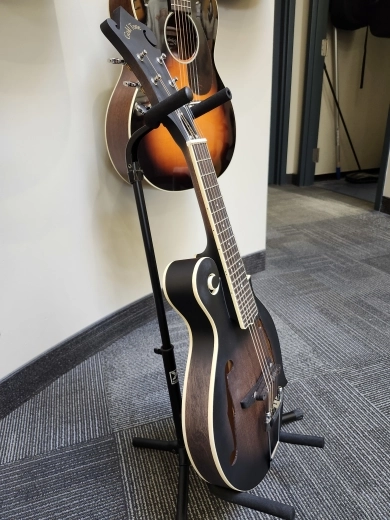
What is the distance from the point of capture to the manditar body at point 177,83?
92 centimetres

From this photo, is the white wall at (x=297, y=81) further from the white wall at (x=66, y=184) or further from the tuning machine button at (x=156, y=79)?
the tuning machine button at (x=156, y=79)

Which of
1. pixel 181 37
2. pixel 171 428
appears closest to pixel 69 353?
pixel 171 428

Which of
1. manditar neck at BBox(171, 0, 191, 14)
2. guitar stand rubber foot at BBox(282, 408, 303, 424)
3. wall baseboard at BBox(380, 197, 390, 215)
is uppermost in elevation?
manditar neck at BBox(171, 0, 191, 14)

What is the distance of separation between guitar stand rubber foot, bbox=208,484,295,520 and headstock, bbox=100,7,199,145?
66 centimetres

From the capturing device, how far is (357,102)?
3.45m

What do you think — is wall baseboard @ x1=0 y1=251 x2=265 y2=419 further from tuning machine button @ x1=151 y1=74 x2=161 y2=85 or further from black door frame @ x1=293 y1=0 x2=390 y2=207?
black door frame @ x1=293 y1=0 x2=390 y2=207

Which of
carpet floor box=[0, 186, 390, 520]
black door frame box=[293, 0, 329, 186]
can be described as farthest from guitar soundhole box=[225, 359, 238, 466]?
black door frame box=[293, 0, 329, 186]

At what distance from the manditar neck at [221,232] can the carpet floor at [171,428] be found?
1.43 feet

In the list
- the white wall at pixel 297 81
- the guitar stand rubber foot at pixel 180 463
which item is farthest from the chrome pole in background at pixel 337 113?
the guitar stand rubber foot at pixel 180 463

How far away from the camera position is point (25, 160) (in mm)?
974

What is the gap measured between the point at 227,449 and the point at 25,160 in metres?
0.85

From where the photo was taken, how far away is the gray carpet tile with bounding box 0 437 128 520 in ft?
2.57

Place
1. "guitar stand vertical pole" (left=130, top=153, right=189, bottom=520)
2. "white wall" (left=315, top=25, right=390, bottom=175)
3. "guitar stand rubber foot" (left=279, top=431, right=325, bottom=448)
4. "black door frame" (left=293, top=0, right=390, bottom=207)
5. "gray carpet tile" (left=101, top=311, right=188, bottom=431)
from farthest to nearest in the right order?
"white wall" (left=315, top=25, right=390, bottom=175) < "black door frame" (left=293, top=0, right=390, bottom=207) < "gray carpet tile" (left=101, top=311, right=188, bottom=431) < "guitar stand rubber foot" (left=279, top=431, right=325, bottom=448) < "guitar stand vertical pole" (left=130, top=153, right=189, bottom=520)

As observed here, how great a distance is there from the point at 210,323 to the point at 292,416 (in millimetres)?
524
